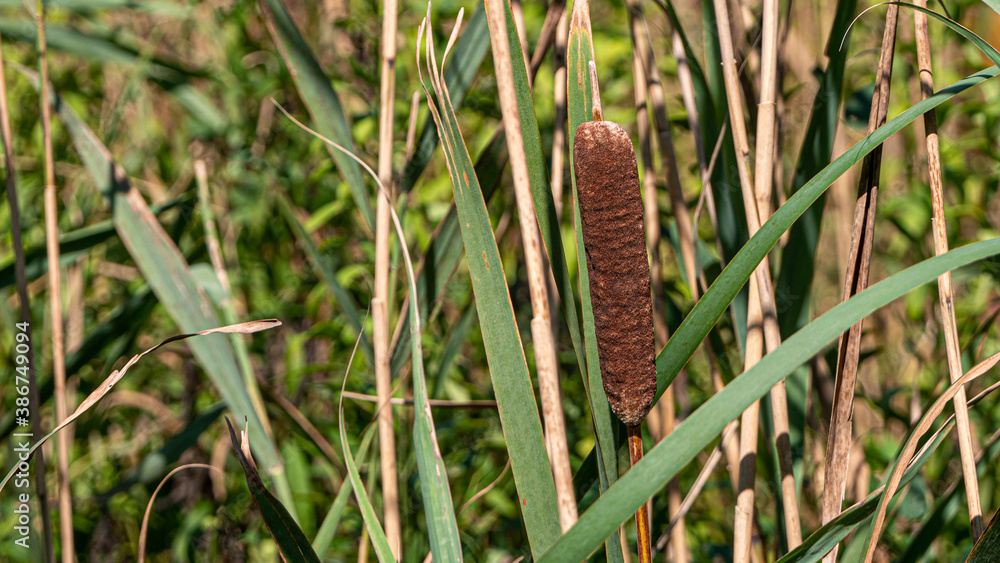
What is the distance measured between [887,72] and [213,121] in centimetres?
96

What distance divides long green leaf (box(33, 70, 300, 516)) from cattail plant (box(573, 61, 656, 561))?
445 millimetres

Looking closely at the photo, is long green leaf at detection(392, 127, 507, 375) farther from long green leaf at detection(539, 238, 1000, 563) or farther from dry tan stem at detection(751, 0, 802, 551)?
long green leaf at detection(539, 238, 1000, 563)

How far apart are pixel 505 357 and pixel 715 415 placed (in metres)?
0.16

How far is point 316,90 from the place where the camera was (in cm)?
68

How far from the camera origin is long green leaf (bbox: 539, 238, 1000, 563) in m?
0.35

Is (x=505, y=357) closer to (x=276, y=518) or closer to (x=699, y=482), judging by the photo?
(x=276, y=518)

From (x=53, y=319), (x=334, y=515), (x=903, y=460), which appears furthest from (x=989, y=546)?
(x=53, y=319)

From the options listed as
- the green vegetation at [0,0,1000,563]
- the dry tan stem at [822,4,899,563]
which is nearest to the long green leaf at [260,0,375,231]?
the green vegetation at [0,0,1000,563]

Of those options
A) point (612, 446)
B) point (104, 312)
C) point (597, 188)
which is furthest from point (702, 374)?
point (104, 312)

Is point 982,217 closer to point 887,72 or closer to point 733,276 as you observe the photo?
A: point 887,72

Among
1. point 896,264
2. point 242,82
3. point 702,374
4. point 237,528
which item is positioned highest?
point 242,82

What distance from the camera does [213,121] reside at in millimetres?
1067

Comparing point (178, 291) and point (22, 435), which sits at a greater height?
point (178, 291)

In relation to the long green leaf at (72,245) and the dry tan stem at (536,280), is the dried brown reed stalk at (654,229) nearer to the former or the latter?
the dry tan stem at (536,280)
